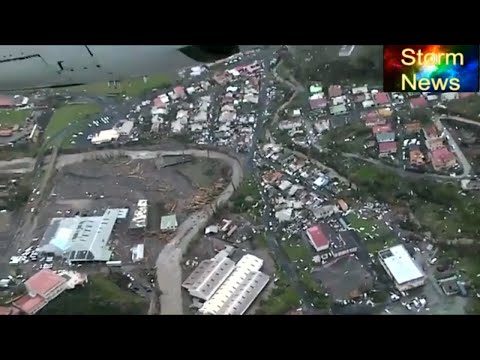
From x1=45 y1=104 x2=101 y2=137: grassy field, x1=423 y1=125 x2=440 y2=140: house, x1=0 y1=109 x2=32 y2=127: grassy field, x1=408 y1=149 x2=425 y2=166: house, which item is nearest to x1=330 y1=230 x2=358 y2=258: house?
x1=408 y1=149 x2=425 y2=166: house

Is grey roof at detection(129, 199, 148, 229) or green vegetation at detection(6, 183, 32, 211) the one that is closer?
grey roof at detection(129, 199, 148, 229)

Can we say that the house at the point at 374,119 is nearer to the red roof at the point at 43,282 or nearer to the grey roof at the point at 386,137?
the grey roof at the point at 386,137

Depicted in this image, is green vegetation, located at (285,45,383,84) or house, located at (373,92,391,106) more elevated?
green vegetation, located at (285,45,383,84)

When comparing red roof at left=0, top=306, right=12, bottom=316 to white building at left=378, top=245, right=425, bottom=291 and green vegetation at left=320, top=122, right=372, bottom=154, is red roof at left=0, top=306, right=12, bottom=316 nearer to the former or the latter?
white building at left=378, top=245, right=425, bottom=291

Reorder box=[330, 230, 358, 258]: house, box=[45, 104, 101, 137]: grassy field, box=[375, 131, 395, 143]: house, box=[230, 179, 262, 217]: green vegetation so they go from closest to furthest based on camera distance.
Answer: box=[330, 230, 358, 258]: house < box=[230, 179, 262, 217]: green vegetation < box=[375, 131, 395, 143]: house < box=[45, 104, 101, 137]: grassy field
